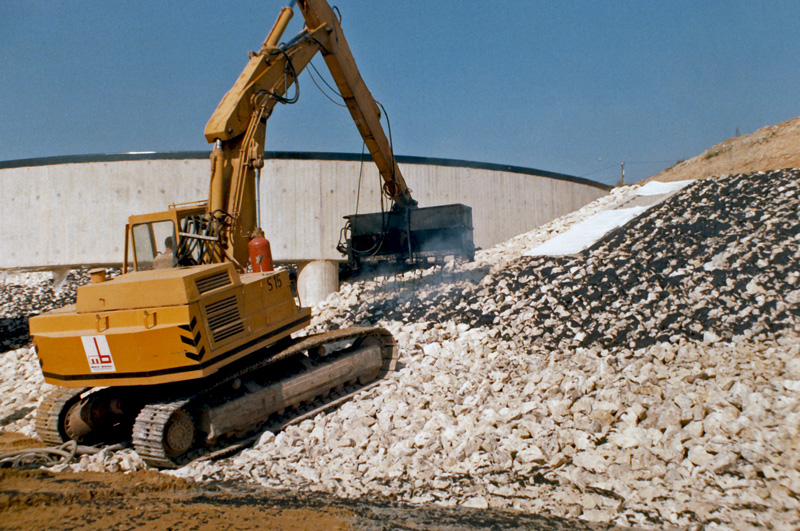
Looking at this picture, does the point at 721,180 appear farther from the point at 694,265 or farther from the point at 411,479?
the point at 411,479

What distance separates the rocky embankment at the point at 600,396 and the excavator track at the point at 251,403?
9.7 inches

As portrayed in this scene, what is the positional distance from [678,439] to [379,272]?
25.5 feet

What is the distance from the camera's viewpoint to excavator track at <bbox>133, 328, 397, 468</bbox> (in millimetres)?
5246

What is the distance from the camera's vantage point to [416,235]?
11102mm

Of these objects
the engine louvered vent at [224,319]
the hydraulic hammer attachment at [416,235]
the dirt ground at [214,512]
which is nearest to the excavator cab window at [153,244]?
the engine louvered vent at [224,319]

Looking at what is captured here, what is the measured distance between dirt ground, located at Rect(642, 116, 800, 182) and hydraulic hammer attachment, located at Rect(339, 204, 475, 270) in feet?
25.1

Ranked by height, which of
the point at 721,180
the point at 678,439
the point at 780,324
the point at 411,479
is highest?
the point at 721,180

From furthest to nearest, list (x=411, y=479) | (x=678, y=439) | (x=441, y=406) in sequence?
(x=441, y=406), (x=411, y=479), (x=678, y=439)

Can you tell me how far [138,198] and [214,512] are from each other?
1224 cm

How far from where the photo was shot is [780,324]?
6.09 meters

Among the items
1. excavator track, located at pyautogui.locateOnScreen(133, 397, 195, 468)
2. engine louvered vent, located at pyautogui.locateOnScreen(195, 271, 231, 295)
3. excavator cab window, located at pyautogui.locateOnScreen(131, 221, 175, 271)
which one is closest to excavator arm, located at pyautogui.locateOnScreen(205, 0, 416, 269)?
excavator cab window, located at pyautogui.locateOnScreen(131, 221, 175, 271)

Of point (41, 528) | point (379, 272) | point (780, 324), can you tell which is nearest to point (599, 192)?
point (379, 272)

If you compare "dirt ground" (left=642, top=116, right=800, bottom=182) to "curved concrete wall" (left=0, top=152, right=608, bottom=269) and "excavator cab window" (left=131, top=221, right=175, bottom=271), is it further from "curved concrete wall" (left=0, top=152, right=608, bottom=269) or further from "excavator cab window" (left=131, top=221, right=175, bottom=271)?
"excavator cab window" (left=131, top=221, right=175, bottom=271)

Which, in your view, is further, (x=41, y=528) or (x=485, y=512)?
(x=485, y=512)
